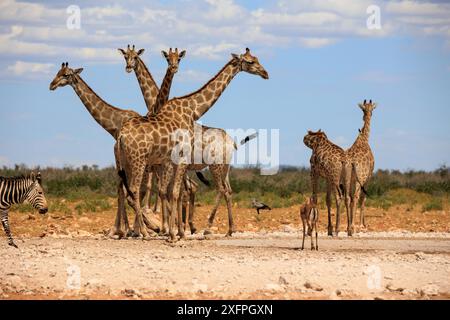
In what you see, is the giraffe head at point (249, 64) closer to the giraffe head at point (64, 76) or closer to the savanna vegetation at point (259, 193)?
the giraffe head at point (64, 76)

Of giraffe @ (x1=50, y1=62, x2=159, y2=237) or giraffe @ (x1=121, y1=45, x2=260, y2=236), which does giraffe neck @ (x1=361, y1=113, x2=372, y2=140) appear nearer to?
giraffe @ (x1=121, y1=45, x2=260, y2=236)

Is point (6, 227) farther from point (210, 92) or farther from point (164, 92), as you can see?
point (210, 92)

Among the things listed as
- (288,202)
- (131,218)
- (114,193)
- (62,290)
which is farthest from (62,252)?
(114,193)

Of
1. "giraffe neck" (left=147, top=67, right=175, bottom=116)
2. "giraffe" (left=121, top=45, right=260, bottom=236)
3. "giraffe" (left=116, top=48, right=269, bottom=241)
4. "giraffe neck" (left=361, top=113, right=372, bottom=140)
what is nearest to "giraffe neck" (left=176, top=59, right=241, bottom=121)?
"giraffe" (left=116, top=48, right=269, bottom=241)

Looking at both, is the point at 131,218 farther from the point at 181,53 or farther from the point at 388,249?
the point at 388,249

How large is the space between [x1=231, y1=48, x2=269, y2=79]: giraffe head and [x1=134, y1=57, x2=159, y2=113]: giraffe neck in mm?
Answer: 1951

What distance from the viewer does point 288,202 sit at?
31.5 metres

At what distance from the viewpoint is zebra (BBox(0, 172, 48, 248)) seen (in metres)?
17.9

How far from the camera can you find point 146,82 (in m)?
21.4

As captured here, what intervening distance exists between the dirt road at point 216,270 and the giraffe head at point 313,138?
12.6 feet

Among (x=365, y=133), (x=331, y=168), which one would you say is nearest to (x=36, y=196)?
(x=331, y=168)

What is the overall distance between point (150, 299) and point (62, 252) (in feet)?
11.4

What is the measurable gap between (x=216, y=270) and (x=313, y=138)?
7.64 m

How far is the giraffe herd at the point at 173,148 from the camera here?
18.4 meters
